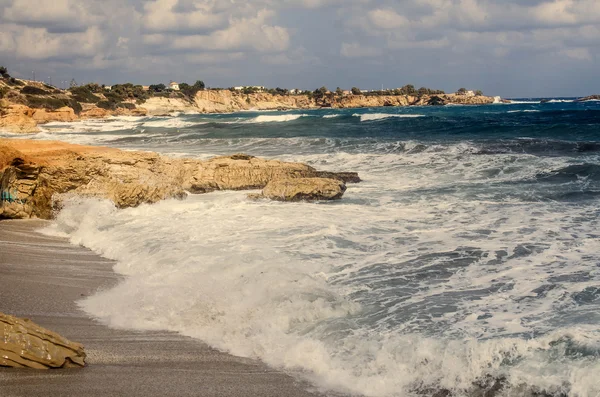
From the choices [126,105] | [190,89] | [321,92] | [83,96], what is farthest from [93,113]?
[321,92]

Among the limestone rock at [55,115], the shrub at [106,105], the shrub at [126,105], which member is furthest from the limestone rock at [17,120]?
the shrub at [126,105]

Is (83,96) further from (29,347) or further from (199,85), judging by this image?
(29,347)

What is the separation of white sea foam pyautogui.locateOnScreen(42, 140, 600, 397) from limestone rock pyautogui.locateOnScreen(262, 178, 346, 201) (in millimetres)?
445

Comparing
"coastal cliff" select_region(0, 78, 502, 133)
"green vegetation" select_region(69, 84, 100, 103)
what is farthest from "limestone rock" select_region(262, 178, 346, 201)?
"green vegetation" select_region(69, 84, 100, 103)

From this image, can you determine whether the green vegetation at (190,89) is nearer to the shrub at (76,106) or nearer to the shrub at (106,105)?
the shrub at (106,105)

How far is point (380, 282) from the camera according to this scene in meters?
6.58

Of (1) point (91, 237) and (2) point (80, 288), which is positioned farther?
(1) point (91, 237)

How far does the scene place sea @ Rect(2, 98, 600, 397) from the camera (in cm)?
440

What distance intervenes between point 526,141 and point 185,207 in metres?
16.3

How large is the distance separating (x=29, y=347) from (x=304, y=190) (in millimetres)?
8522

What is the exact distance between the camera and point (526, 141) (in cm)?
2358

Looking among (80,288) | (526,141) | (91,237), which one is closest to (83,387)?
(80,288)

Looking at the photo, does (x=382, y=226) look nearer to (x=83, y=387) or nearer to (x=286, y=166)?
(x=286, y=166)

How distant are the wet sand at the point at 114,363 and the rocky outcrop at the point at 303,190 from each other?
5.52 m
